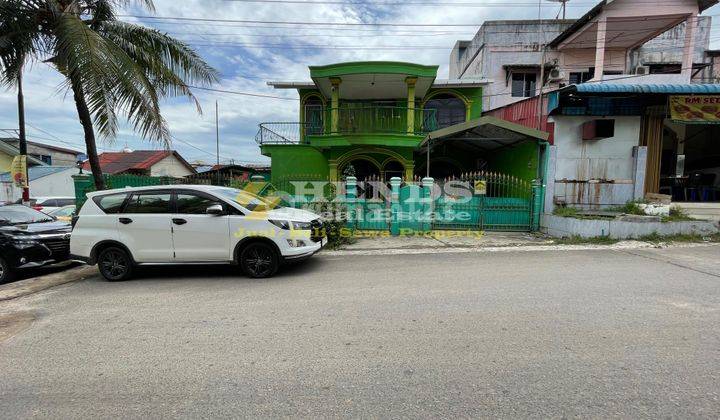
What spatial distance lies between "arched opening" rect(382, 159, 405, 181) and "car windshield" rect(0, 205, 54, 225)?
1093 centimetres

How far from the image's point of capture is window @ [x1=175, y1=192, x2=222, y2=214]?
6.34m

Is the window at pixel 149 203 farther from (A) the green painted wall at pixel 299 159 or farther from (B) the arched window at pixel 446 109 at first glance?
(B) the arched window at pixel 446 109

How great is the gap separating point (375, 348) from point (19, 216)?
920cm

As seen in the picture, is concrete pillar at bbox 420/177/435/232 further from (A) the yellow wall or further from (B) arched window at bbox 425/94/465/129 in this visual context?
(A) the yellow wall

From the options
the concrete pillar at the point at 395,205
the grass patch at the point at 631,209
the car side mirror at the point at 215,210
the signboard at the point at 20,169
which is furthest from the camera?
the signboard at the point at 20,169

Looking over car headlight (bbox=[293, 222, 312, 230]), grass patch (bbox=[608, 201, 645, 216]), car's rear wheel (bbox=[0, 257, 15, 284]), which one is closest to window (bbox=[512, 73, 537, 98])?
grass patch (bbox=[608, 201, 645, 216])

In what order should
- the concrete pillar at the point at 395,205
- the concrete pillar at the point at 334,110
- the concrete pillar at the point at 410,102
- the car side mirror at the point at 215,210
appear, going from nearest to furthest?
the car side mirror at the point at 215,210
the concrete pillar at the point at 395,205
the concrete pillar at the point at 410,102
the concrete pillar at the point at 334,110

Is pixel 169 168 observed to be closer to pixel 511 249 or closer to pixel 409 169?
pixel 409 169

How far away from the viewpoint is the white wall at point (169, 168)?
115 ft

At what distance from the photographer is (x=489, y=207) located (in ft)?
35.9

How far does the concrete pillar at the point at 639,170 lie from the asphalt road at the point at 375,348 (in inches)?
239

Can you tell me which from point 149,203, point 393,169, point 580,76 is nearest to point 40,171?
point 393,169

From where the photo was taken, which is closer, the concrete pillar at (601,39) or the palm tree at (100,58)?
the palm tree at (100,58)

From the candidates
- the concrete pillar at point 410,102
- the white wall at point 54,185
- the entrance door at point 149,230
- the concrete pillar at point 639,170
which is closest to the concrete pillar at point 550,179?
the concrete pillar at point 639,170
